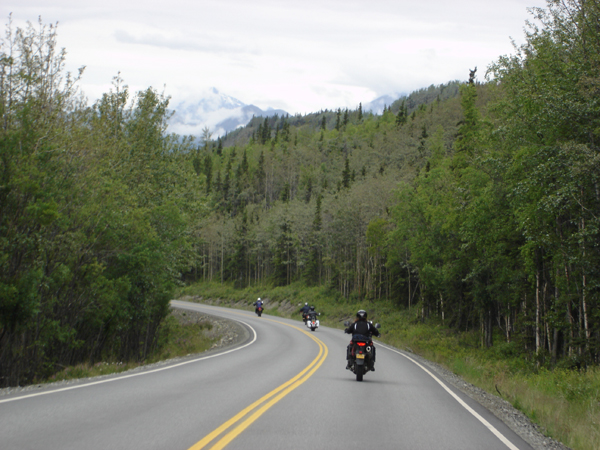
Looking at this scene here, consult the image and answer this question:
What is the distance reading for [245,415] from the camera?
260 inches

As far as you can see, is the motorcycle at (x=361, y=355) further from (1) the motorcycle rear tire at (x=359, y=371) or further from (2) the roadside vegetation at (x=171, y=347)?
(2) the roadside vegetation at (x=171, y=347)

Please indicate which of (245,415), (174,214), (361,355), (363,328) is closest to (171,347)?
(174,214)

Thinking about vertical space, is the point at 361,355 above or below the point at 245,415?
below

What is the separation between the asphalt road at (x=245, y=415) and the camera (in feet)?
17.2

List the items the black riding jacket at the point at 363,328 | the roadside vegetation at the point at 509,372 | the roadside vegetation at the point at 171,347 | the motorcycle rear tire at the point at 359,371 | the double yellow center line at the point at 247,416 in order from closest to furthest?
the double yellow center line at the point at 247,416 < the roadside vegetation at the point at 509,372 < the motorcycle rear tire at the point at 359,371 < the black riding jacket at the point at 363,328 < the roadside vegetation at the point at 171,347

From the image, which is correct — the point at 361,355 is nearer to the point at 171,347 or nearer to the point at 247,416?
the point at 247,416

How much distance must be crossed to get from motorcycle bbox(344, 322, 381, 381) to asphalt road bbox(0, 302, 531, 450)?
380 millimetres

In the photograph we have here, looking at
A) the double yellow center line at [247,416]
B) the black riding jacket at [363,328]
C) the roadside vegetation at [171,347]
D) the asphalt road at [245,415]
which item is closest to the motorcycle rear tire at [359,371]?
the asphalt road at [245,415]

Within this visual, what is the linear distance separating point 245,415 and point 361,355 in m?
4.97

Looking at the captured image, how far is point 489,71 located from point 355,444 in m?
17.3

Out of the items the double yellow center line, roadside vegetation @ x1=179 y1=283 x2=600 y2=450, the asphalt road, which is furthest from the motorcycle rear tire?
roadside vegetation @ x1=179 y1=283 x2=600 y2=450

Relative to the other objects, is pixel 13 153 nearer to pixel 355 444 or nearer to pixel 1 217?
pixel 1 217

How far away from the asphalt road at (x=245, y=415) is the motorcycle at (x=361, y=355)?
38 centimetres

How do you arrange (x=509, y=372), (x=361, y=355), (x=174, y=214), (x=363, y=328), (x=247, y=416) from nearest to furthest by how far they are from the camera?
(x=247, y=416), (x=361, y=355), (x=363, y=328), (x=509, y=372), (x=174, y=214)
